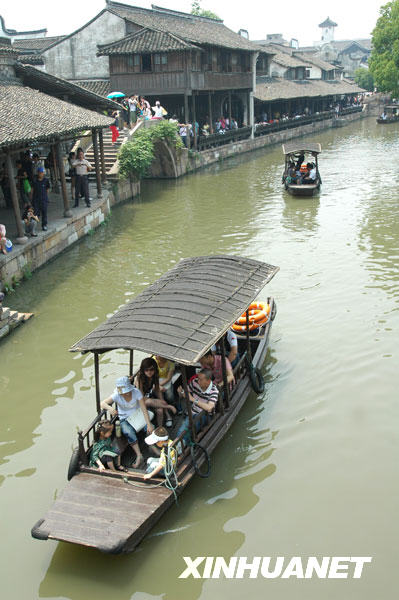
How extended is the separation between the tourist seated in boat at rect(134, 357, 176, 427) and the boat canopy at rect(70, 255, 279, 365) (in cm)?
67

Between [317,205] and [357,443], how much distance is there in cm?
1497

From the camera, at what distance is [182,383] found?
7172mm

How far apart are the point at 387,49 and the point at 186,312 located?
53402 mm

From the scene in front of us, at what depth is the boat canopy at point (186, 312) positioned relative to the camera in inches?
253

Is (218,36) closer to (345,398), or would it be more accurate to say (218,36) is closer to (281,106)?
(281,106)

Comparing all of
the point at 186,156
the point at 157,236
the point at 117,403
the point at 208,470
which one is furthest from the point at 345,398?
the point at 186,156

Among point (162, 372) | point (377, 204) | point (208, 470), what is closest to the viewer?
point (208, 470)

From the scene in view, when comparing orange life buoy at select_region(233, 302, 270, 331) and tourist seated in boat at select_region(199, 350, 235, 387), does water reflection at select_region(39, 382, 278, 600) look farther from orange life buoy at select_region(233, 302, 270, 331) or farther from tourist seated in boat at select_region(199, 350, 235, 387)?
orange life buoy at select_region(233, 302, 270, 331)

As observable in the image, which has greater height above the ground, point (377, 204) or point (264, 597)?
point (377, 204)

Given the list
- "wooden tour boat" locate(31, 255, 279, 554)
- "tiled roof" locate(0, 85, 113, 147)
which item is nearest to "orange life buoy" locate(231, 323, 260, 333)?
"wooden tour boat" locate(31, 255, 279, 554)

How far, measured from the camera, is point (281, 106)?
47219mm

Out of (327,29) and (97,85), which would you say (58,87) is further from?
(327,29)

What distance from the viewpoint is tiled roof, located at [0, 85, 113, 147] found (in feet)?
42.9

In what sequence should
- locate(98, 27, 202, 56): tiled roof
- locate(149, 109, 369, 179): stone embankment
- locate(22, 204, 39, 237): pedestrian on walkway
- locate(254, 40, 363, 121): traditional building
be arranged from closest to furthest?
locate(22, 204, 39, 237): pedestrian on walkway < locate(149, 109, 369, 179): stone embankment < locate(98, 27, 202, 56): tiled roof < locate(254, 40, 363, 121): traditional building
